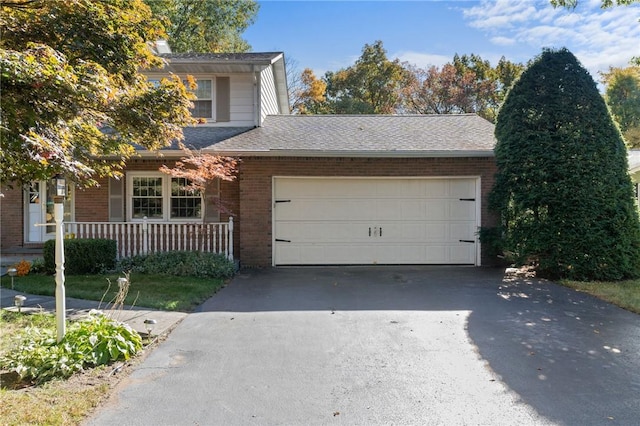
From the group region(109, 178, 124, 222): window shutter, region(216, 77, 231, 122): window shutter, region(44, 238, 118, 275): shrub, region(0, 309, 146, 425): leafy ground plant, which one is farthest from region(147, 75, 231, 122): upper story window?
region(0, 309, 146, 425): leafy ground plant

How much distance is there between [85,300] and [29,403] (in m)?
3.71

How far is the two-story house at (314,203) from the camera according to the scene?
10.0m

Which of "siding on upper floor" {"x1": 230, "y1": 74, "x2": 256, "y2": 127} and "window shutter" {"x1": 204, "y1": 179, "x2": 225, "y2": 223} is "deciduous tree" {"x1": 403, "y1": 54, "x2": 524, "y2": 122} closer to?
"siding on upper floor" {"x1": 230, "y1": 74, "x2": 256, "y2": 127}

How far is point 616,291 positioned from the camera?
7379 millimetres

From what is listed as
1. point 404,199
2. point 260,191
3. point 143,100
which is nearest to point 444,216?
point 404,199

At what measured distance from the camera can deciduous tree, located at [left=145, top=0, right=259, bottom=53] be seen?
24.6m

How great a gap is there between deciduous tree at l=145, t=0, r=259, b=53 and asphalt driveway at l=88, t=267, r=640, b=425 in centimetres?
2233

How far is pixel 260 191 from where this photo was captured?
400 inches

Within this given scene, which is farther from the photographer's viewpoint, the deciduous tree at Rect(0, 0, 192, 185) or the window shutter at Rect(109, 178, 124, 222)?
the window shutter at Rect(109, 178, 124, 222)

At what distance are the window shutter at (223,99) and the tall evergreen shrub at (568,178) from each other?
A: 7342 mm

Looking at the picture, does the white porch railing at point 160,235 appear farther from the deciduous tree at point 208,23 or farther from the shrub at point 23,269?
the deciduous tree at point 208,23

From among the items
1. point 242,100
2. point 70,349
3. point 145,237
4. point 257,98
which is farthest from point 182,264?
point 257,98

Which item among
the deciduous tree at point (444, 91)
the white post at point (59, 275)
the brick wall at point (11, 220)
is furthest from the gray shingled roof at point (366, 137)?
the deciduous tree at point (444, 91)

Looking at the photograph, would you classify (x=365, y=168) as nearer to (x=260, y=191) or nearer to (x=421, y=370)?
(x=260, y=191)
